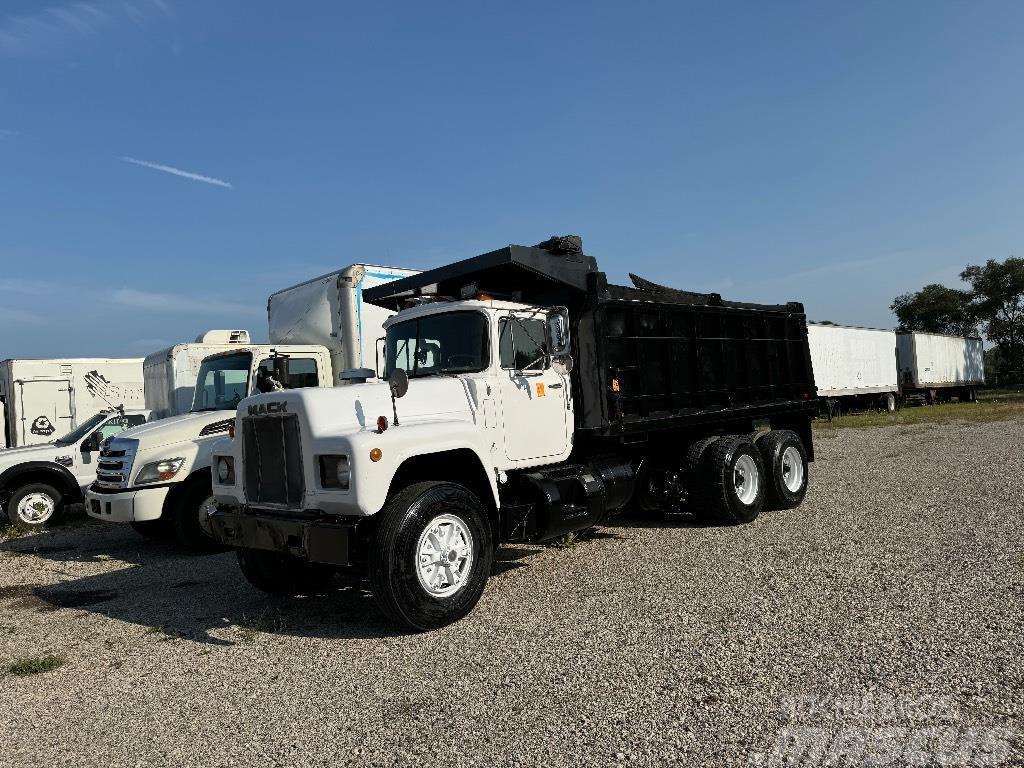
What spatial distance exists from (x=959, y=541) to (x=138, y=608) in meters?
7.79

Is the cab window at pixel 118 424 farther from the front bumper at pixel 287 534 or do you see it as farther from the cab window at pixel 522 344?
the cab window at pixel 522 344

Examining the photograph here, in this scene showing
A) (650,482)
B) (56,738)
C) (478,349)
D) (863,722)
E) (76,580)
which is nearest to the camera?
(863,722)

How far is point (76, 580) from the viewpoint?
7766 mm

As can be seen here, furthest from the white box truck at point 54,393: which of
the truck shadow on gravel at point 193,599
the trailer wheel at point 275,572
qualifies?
the trailer wheel at point 275,572

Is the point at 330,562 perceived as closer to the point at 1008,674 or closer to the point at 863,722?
the point at 863,722

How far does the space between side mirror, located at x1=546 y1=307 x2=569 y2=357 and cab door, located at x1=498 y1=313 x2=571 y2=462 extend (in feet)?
0.84

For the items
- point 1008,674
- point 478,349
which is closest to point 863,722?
point 1008,674

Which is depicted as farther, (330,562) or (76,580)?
(76,580)

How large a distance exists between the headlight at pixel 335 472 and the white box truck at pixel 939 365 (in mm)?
36116

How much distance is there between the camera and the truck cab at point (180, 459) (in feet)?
27.2

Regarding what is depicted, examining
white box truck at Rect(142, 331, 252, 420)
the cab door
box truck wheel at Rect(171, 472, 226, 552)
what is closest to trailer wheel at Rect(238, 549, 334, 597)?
the cab door

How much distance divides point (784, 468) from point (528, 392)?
492 centimetres

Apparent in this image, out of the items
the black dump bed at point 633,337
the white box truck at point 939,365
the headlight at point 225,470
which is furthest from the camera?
the white box truck at point 939,365

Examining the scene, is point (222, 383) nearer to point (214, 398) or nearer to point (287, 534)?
point (214, 398)
